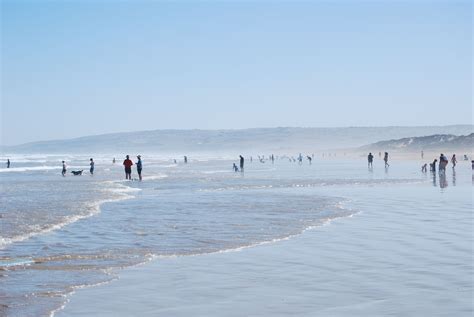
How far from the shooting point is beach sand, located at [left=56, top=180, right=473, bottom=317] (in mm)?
7746

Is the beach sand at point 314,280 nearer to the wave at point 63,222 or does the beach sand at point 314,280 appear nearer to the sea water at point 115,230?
the sea water at point 115,230

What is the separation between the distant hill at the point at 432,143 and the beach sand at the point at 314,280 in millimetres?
105859

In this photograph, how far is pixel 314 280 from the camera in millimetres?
9172

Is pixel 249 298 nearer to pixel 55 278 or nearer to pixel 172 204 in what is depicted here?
pixel 55 278

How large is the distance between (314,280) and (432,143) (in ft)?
399

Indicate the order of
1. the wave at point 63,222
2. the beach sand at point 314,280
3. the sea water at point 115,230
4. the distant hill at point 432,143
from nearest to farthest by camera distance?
the beach sand at point 314,280 → the sea water at point 115,230 → the wave at point 63,222 → the distant hill at point 432,143

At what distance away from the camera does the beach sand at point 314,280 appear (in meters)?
7.75

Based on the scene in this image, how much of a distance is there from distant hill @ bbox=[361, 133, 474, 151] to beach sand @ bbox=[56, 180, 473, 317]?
347ft

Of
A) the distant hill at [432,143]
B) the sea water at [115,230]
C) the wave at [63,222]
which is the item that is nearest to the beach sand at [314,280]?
the sea water at [115,230]

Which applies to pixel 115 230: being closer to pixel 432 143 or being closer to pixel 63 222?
pixel 63 222

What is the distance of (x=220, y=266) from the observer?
34.5 ft

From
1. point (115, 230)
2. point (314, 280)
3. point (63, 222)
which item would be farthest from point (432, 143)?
point (314, 280)

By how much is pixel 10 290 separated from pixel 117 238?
4957 mm

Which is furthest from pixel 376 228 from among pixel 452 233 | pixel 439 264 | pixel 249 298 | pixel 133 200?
pixel 133 200
